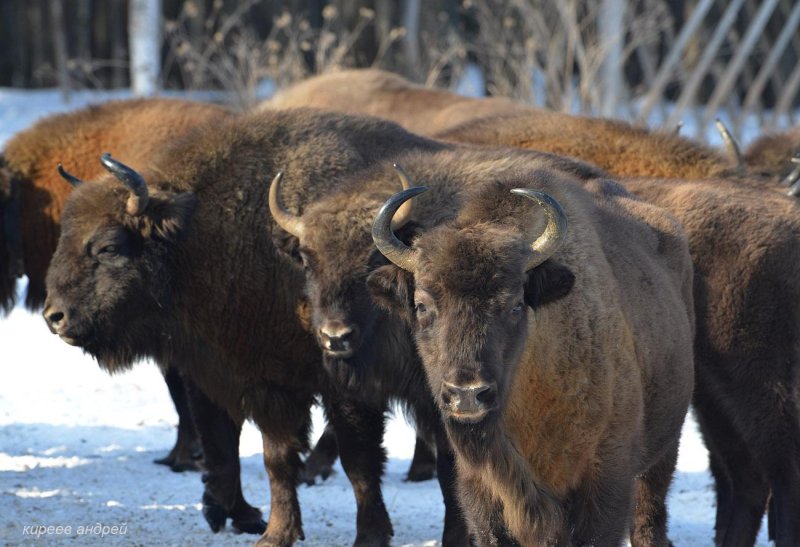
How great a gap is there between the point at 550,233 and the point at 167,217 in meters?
2.40

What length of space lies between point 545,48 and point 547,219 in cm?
1036

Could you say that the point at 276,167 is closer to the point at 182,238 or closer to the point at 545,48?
the point at 182,238

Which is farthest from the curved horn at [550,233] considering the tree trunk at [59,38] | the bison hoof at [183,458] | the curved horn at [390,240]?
the tree trunk at [59,38]

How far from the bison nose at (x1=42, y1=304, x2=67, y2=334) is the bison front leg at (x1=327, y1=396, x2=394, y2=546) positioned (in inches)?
55.2

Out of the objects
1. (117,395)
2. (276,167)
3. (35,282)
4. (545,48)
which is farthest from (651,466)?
(545,48)

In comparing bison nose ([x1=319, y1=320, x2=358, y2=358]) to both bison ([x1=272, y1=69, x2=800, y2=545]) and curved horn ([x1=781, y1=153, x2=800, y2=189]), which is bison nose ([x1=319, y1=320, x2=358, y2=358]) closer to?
bison ([x1=272, y1=69, x2=800, y2=545])

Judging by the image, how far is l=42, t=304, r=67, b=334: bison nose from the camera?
21.4 ft

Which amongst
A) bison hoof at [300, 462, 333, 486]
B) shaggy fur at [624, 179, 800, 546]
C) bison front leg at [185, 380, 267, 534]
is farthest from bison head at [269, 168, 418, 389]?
bison hoof at [300, 462, 333, 486]

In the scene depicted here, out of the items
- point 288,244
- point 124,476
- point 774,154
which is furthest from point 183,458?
point 774,154

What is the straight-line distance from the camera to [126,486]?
7723 millimetres

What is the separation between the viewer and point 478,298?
4781 millimetres

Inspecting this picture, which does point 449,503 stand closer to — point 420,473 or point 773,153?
point 420,473

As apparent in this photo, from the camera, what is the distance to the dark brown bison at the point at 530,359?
479 cm

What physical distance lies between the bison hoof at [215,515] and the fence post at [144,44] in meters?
8.94
